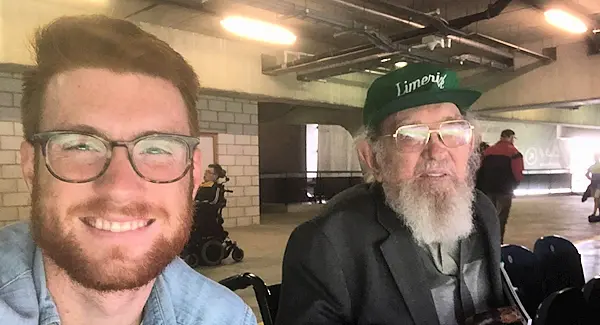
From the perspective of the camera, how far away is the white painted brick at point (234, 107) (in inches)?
340

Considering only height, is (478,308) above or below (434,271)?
below

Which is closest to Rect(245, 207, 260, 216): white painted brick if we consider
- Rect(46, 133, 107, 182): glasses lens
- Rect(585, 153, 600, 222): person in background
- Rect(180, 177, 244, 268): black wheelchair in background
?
Rect(180, 177, 244, 268): black wheelchair in background

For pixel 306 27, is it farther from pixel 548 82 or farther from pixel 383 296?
pixel 383 296

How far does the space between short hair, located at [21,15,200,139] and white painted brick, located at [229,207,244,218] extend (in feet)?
26.0

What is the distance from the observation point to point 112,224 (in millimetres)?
840

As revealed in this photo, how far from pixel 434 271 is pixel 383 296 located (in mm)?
192

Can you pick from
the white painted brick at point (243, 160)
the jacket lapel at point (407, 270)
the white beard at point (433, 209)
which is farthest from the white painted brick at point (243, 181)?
the jacket lapel at point (407, 270)

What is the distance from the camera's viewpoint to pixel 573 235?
25.2 ft

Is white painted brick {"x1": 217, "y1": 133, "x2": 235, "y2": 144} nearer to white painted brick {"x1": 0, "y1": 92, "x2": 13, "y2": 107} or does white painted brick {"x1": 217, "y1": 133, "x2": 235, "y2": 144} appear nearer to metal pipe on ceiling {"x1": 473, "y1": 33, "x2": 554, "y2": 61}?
white painted brick {"x1": 0, "y1": 92, "x2": 13, "y2": 107}

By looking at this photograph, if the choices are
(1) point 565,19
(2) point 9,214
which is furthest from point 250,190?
(1) point 565,19

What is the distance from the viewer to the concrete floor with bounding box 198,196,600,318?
17.5ft

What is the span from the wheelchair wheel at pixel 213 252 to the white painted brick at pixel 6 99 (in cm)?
287

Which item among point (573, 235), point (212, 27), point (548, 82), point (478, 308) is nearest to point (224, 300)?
point (478, 308)

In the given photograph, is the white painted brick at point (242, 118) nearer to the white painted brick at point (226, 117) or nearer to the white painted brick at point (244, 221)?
the white painted brick at point (226, 117)
